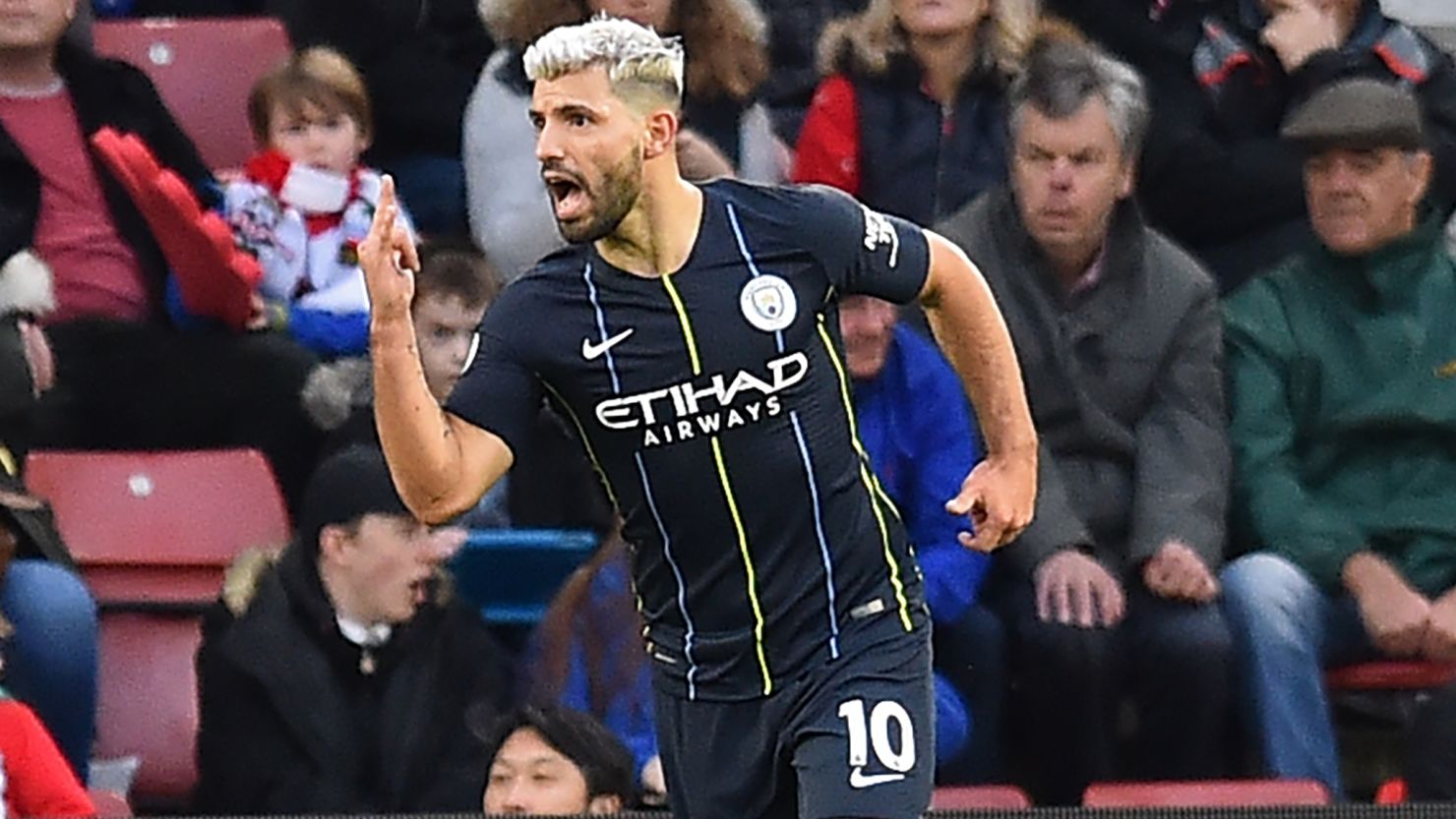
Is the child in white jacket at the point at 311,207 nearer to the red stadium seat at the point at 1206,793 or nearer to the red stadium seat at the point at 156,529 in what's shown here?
the red stadium seat at the point at 156,529

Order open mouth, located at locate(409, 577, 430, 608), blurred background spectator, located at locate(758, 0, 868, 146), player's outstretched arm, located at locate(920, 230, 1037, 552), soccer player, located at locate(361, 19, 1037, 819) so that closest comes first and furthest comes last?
soccer player, located at locate(361, 19, 1037, 819), player's outstretched arm, located at locate(920, 230, 1037, 552), open mouth, located at locate(409, 577, 430, 608), blurred background spectator, located at locate(758, 0, 868, 146)

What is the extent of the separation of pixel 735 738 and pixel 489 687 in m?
1.68

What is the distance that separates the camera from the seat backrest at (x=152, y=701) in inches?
257

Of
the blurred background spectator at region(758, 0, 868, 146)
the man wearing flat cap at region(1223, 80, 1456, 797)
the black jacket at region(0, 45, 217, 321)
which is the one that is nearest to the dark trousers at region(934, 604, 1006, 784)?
the man wearing flat cap at region(1223, 80, 1456, 797)

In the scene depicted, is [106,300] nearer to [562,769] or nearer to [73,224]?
[73,224]

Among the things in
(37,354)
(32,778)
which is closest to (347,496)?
(37,354)

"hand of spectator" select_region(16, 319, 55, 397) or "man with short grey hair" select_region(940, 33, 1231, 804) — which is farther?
"hand of spectator" select_region(16, 319, 55, 397)

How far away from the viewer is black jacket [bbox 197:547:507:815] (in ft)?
20.2

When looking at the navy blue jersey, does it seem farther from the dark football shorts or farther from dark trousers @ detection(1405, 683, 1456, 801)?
dark trousers @ detection(1405, 683, 1456, 801)

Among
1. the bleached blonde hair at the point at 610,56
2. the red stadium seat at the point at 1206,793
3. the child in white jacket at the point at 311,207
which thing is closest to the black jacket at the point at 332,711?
the child in white jacket at the point at 311,207

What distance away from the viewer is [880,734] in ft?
14.8

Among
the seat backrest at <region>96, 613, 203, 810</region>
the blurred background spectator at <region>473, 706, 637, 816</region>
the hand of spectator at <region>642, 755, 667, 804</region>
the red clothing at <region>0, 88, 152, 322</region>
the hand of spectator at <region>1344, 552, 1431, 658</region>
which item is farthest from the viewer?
the red clothing at <region>0, 88, 152, 322</region>

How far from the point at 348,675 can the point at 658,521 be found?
70.4 inches

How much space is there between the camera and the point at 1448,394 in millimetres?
6555
